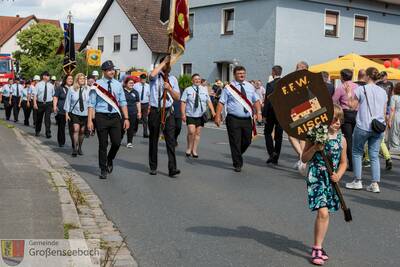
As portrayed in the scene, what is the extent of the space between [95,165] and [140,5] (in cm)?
3535

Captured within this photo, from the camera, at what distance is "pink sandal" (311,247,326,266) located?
5.46 metres

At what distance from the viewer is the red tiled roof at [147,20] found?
141ft

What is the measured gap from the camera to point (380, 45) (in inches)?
1346

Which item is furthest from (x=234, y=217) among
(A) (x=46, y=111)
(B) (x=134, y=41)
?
A: (B) (x=134, y=41)

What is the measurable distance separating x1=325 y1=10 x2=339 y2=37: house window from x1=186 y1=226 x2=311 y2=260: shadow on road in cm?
2671

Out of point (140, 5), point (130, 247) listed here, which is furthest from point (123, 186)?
point (140, 5)

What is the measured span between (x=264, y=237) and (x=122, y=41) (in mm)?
40562

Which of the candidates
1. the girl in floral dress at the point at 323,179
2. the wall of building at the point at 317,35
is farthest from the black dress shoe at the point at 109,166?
the wall of building at the point at 317,35

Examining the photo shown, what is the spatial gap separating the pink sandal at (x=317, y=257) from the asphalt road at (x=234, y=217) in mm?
89

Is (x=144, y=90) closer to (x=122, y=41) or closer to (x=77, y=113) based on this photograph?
(x=77, y=113)

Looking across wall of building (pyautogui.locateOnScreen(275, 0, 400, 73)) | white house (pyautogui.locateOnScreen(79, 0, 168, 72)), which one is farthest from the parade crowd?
white house (pyautogui.locateOnScreen(79, 0, 168, 72))

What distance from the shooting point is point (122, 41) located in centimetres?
4578

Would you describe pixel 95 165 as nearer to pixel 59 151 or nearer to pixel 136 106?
pixel 59 151

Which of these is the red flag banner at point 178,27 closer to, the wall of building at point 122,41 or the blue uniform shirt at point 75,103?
the blue uniform shirt at point 75,103
